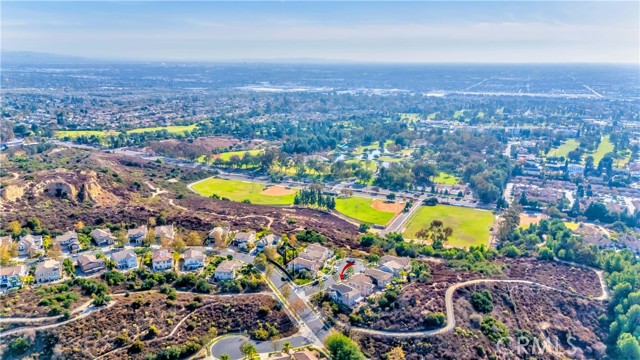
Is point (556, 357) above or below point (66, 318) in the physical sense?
below

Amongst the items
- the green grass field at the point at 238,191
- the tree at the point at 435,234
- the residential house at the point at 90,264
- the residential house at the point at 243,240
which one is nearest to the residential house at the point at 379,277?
the residential house at the point at 243,240

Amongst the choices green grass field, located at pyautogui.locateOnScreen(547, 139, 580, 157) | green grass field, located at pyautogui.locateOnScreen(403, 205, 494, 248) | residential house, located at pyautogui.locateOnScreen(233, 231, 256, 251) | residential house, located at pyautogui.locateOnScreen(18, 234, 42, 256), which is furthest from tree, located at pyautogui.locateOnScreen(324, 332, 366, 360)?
green grass field, located at pyautogui.locateOnScreen(547, 139, 580, 157)

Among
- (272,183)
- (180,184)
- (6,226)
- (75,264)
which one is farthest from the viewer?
(272,183)

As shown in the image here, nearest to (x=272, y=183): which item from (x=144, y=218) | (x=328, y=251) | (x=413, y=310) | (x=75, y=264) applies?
(x=144, y=218)

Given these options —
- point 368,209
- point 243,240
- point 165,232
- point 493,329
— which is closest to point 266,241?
point 243,240

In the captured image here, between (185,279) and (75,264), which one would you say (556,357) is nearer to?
(185,279)

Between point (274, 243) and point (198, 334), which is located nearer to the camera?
point (198, 334)
